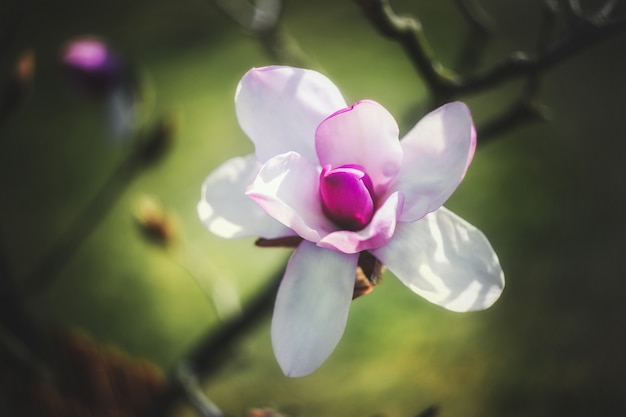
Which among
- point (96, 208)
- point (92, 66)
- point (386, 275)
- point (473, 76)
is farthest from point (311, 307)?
point (96, 208)

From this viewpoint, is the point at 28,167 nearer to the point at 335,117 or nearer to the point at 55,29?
the point at 55,29

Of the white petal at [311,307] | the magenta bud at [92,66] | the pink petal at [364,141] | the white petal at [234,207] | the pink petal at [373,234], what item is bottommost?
the magenta bud at [92,66]

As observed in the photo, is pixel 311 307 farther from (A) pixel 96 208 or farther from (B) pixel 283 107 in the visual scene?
(A) pixel 96 208

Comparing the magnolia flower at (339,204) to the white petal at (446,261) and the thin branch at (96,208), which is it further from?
the thin branch at (96,208)

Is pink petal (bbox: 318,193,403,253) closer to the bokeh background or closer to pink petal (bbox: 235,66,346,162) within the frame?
pink petal (bbox: 235,66,346,162)

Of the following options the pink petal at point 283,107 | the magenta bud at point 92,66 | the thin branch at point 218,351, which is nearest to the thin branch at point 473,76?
the pink petal at point 283,107

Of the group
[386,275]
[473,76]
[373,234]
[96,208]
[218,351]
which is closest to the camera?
[373,234]
